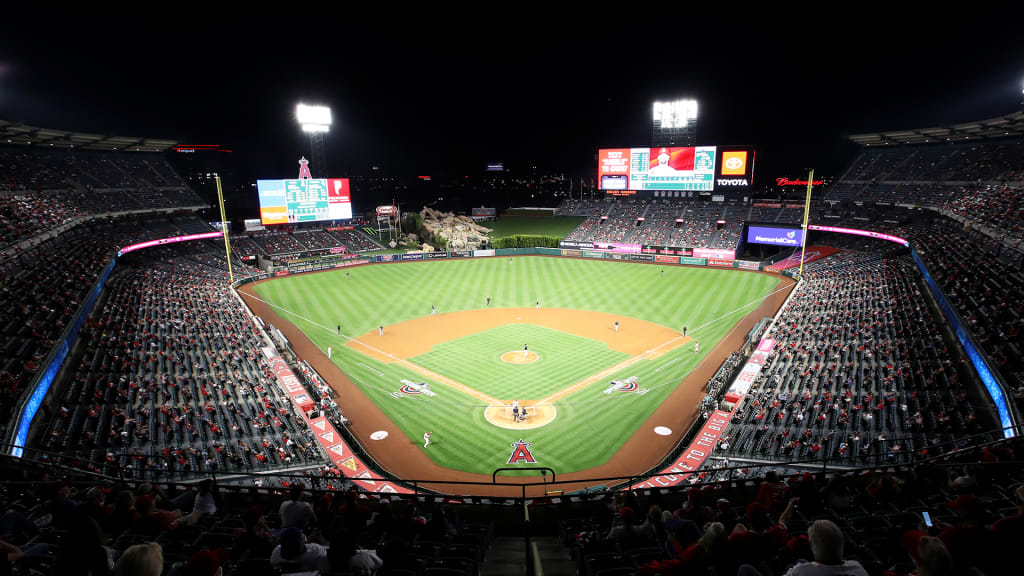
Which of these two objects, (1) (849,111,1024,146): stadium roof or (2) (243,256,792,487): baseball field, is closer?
(2) (243,256,792,487): baseball field

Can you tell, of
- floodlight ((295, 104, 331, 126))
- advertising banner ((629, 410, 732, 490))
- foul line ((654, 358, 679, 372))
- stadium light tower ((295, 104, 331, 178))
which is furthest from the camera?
stadium light tower ((295, 104, 331, 178))

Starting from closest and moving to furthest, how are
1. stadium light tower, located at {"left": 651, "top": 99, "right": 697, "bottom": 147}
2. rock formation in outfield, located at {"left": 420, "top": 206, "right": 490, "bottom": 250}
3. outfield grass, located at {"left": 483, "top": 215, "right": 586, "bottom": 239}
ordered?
1. stadium light tower, located at {"left": 651, "top": 99, "right": 697, "bottom": 147}
2. rock formation in outfield, located at {"left": 420, "top": 206, "right": 490, "bottom": 250}
3. outfield grass, located at {"left": 483, "top": 215, "right": 586, "bottom": 239}

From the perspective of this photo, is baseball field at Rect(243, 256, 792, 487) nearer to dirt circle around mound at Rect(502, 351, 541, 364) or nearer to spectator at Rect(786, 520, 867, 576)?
dirt circle around mound at Rect(502, 351, 541, 364)

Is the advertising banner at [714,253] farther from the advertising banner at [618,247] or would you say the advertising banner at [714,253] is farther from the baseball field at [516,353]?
the advertising banner at [618,247]

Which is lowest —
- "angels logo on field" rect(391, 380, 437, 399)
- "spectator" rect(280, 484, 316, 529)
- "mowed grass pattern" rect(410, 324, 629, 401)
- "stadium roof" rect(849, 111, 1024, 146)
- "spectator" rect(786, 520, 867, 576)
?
"angels logo on field" rect(391, 380, 437, 399)

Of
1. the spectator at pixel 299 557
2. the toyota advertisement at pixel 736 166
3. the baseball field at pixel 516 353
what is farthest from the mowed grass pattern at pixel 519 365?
the toyota advertisement at pixel 736 166

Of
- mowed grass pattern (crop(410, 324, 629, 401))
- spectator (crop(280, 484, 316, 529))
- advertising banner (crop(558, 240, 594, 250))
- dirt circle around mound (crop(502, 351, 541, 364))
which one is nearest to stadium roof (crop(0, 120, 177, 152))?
mowed grass pattern (crop(410, 324, 629, 401))

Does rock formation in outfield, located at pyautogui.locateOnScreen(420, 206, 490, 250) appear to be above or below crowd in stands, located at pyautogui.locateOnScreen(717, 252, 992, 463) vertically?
above

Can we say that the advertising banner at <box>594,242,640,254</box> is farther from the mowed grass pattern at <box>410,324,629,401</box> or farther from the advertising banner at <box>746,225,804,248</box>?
the mowed grass pattern at <box>410,324,629,401</box>
